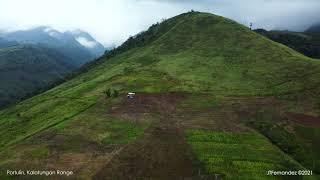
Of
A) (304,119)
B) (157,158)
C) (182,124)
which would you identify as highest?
(304,119)

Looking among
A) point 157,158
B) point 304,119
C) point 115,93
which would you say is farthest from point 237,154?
point 115,93

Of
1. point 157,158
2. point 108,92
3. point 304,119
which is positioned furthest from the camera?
point 108,92

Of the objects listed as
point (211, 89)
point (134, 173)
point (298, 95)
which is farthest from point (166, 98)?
point (134, 173)

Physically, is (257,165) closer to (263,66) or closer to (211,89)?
(211,89)

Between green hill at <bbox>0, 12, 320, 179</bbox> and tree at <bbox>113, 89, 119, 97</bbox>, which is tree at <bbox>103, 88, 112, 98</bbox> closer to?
tree at <bbox>113, 89, 119, 97</bbox>

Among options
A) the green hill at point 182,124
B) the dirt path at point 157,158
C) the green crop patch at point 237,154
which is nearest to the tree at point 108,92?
the green hill at point 182,124

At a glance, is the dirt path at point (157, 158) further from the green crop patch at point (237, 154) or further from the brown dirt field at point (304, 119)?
the brown dirt field at point (304, 119)

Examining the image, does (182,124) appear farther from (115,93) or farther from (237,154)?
(115,93)
